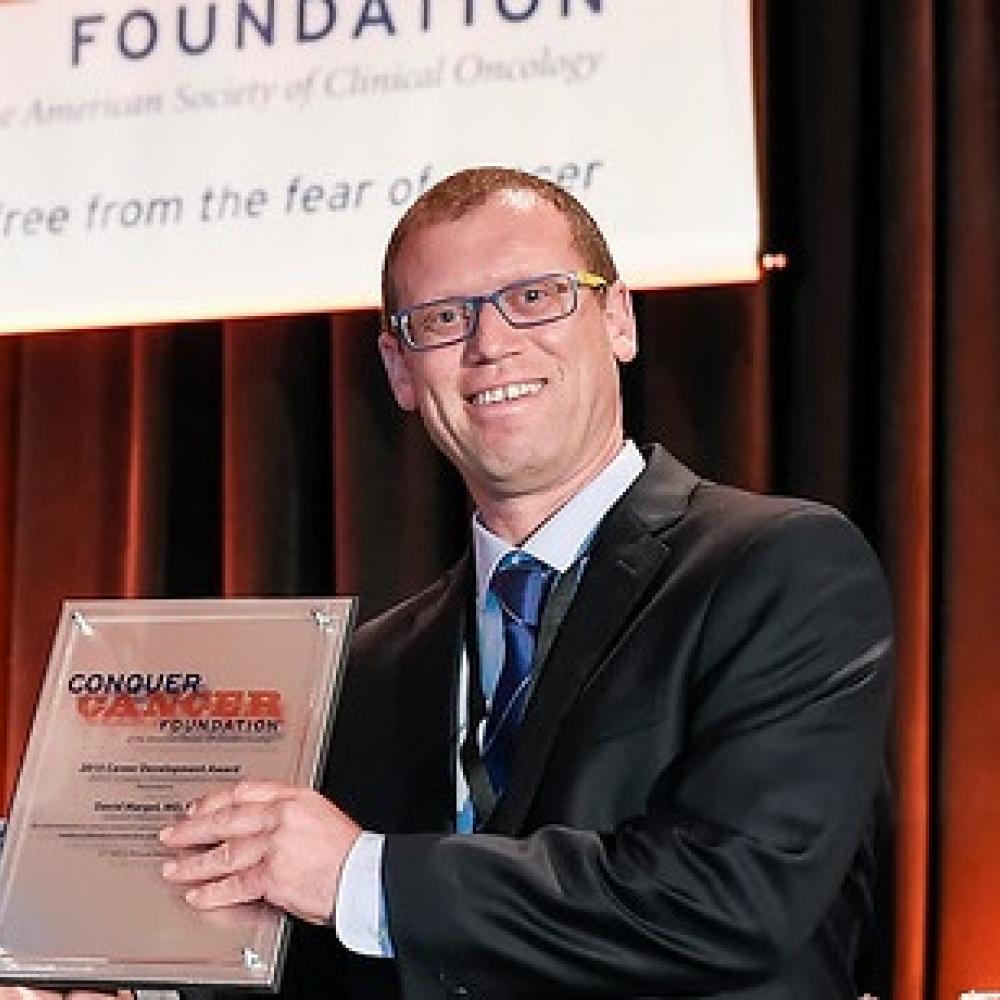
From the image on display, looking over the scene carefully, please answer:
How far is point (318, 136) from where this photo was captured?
2646mm

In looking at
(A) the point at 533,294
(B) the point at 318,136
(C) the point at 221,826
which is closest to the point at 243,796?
(C) the point at 221,826

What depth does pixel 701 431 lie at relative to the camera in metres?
2.57

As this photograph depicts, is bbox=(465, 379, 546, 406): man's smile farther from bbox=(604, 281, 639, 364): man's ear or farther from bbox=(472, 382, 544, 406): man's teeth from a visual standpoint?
bbox=(604, 281, 639, 364): man's ear

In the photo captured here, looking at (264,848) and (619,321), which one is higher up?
(619,321)

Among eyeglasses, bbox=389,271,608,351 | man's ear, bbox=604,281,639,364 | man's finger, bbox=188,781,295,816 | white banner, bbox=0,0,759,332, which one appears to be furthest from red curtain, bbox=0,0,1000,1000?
man's finger, bbox=188,781,295,816

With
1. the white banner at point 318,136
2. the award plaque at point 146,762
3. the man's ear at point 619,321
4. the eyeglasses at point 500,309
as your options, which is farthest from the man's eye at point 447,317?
the white banner at point 318,136

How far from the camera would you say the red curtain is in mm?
2428

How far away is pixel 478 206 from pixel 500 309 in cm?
9

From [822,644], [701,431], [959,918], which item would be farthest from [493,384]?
[959,918]

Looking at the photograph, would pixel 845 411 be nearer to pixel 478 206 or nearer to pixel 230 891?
pixel 478 206

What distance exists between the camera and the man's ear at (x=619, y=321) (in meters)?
1.83

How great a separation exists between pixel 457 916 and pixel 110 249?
145 centimetres

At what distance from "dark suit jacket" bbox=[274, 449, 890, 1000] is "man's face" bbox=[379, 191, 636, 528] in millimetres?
111

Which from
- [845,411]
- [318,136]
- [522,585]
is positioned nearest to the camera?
[522,585]
